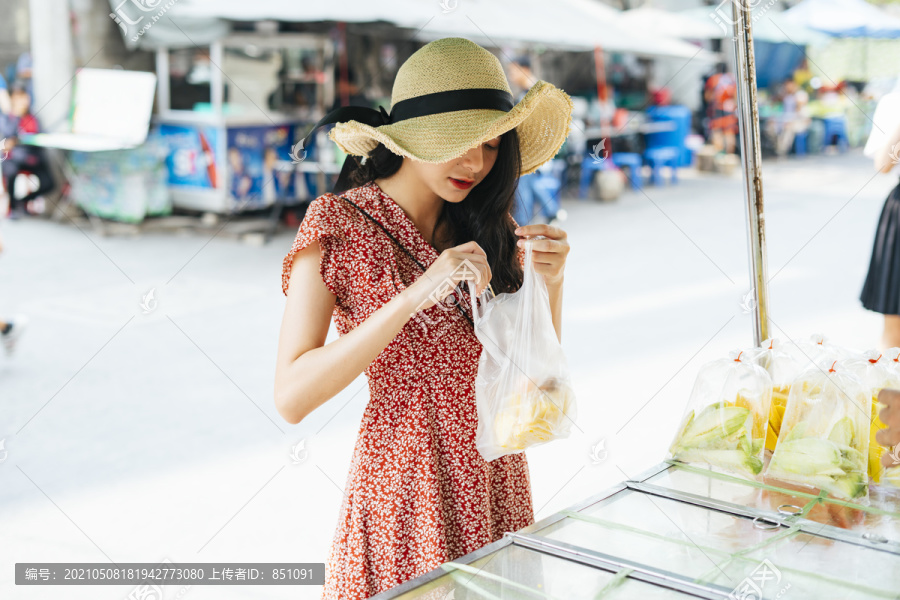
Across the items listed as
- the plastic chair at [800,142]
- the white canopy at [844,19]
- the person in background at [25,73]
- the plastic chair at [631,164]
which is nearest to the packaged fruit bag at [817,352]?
the person in background at [25,73]

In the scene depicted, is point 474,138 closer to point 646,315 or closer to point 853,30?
point 646,315

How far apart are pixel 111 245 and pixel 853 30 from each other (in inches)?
496

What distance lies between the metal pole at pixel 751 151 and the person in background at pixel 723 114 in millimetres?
12817

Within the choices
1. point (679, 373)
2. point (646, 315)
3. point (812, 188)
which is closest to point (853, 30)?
point (812, 188)

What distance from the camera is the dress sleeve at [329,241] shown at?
1380mm

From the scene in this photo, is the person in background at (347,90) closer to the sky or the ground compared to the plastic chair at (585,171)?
closer to the sky

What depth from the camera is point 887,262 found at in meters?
3.18

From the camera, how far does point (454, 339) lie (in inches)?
57.9

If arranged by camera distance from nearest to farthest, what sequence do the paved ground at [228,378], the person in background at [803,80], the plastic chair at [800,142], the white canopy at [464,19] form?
the paved ground at [228,378], the white canopy at [464,19], the plastic chair at [800,142], the person in background at [803,80]

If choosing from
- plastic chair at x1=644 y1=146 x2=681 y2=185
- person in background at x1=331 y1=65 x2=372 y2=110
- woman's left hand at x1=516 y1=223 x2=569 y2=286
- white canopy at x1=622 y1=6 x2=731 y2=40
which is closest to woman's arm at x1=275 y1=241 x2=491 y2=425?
woman's left hand at x1=516 y1=223 x2=569 y2=286

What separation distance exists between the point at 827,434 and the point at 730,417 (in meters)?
0.16

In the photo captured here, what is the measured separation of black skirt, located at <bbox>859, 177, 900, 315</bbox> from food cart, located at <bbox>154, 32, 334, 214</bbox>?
6.09m

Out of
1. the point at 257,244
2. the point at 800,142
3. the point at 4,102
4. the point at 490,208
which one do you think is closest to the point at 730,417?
the point at 490,208

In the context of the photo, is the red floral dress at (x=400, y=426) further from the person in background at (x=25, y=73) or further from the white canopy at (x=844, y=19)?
the white canopy at (x=844, y=19)
